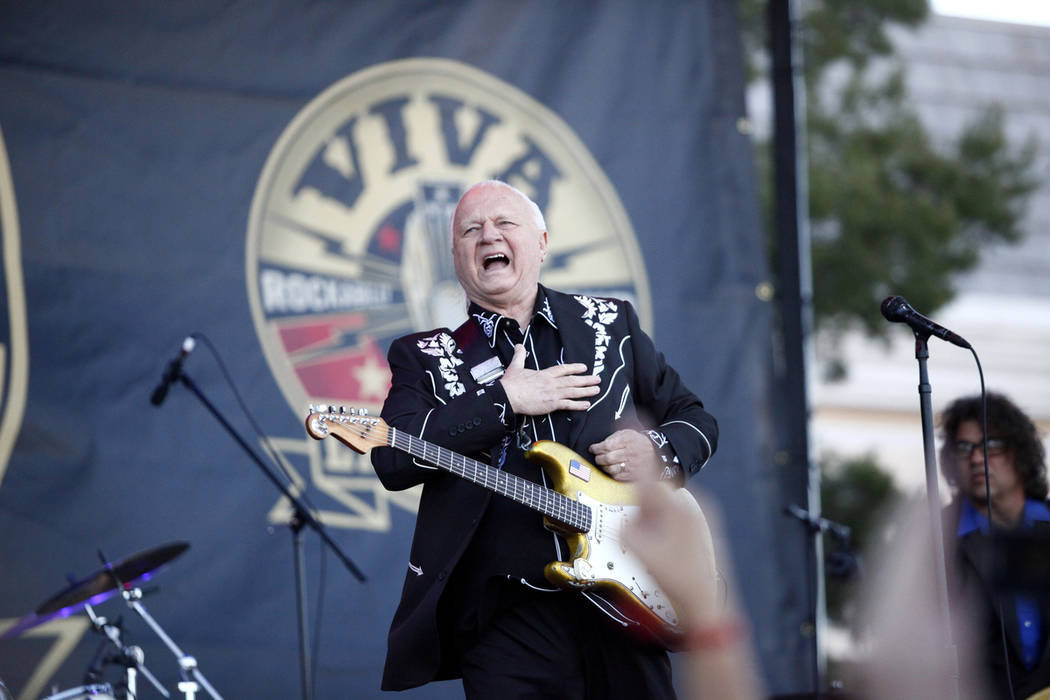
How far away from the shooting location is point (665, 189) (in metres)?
6.20

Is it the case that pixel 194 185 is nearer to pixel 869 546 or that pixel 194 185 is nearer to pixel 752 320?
pixel 752 320

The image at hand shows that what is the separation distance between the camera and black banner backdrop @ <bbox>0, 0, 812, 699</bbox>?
4.82 meters

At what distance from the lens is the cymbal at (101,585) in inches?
154

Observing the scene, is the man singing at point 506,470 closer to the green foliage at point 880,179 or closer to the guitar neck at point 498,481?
the guitar neck at point 498,481

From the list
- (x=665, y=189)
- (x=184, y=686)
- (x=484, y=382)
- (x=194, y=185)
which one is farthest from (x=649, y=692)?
(x=665, y=189)

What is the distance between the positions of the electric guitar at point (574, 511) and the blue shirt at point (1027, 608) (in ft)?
4.87

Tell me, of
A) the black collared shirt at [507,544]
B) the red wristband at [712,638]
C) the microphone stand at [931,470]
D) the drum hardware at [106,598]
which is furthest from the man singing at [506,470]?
the red wristband at [712,638]

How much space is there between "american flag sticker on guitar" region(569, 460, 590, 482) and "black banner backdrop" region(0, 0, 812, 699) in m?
2.39

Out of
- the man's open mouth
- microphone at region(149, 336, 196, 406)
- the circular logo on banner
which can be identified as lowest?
microphone at region(149, 336, 196, 406)

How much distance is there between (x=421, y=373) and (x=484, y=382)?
17cm

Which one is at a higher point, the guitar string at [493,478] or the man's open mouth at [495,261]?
the man's open mouth at [495,261]

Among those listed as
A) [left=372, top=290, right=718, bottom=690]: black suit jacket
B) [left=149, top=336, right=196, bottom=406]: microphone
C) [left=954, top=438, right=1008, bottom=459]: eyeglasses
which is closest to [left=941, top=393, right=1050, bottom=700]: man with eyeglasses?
[left=954, top=438, right=1008, bottom=459]: eyeglasses

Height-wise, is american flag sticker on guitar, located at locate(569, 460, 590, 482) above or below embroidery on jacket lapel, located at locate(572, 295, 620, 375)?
below

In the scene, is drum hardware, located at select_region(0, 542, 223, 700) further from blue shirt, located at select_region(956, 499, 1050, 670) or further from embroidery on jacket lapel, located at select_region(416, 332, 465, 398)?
blue shirt, located at select_region(956, 499, 1050, 670)
